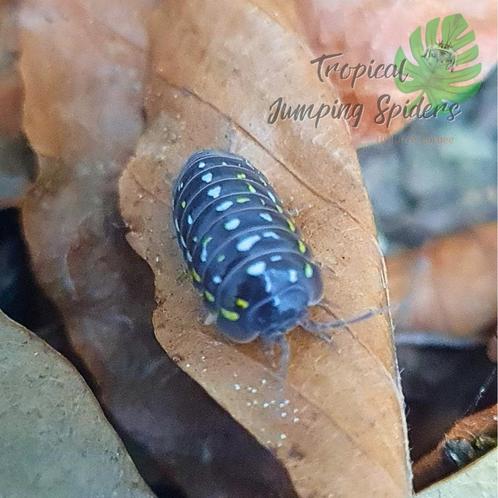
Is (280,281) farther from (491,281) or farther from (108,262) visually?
(491,281)

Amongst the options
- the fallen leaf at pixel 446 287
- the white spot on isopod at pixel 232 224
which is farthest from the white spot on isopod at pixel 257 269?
the fallen leaf at pixel 446 287

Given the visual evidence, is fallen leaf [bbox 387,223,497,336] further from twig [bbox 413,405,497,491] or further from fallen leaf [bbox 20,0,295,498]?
fallen leaf [bbox 20,0,295,498]

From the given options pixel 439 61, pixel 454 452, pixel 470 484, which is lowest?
pixel 454 452

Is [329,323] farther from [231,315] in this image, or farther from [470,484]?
[470,484]

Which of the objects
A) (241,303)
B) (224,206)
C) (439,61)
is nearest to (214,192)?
(224,206)

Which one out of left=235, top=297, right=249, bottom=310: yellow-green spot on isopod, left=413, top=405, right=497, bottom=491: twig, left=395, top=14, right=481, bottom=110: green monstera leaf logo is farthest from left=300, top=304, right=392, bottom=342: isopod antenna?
left=395, top=14, right=481, bottom=110: green monstera leaf logo

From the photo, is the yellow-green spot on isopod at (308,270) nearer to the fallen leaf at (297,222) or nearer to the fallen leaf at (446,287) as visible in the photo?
the fallen leaf at (297,222)
